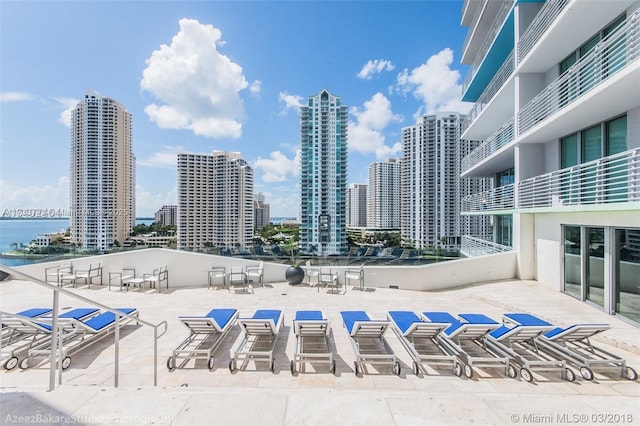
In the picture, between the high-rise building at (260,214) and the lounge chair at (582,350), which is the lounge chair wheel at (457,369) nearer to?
the lounge chair at (582,350)

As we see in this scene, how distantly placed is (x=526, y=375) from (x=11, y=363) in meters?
9.49

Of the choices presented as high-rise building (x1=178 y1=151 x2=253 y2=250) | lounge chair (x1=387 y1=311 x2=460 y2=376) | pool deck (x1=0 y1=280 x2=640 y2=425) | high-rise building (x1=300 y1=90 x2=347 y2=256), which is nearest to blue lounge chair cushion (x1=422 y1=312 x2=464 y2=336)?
lounge chair (x1=387 y1=311 x2=460 y2=376)

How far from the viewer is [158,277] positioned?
409 inches

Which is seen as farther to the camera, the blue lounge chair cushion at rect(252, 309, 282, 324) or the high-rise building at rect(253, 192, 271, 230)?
the high-rise building at rect(253, 192, 271, 230)

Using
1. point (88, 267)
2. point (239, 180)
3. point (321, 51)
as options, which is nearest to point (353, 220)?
point (239, 180)

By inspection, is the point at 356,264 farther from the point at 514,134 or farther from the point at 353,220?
the point at 353,220

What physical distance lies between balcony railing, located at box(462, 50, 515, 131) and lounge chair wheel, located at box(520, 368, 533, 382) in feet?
44.8

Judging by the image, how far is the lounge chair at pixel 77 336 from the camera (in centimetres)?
499

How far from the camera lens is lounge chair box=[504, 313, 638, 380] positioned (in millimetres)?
4543

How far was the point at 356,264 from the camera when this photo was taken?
11930 millimetres

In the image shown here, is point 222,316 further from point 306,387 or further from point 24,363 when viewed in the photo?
point 24,363

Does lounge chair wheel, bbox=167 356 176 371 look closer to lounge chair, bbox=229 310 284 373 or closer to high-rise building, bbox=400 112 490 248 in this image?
lounge chair, bbox=229 310 284 373

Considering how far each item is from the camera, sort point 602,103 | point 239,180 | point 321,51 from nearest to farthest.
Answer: point 602,103 < point 321,51 < point 239,180

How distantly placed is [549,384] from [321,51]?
20.7m
